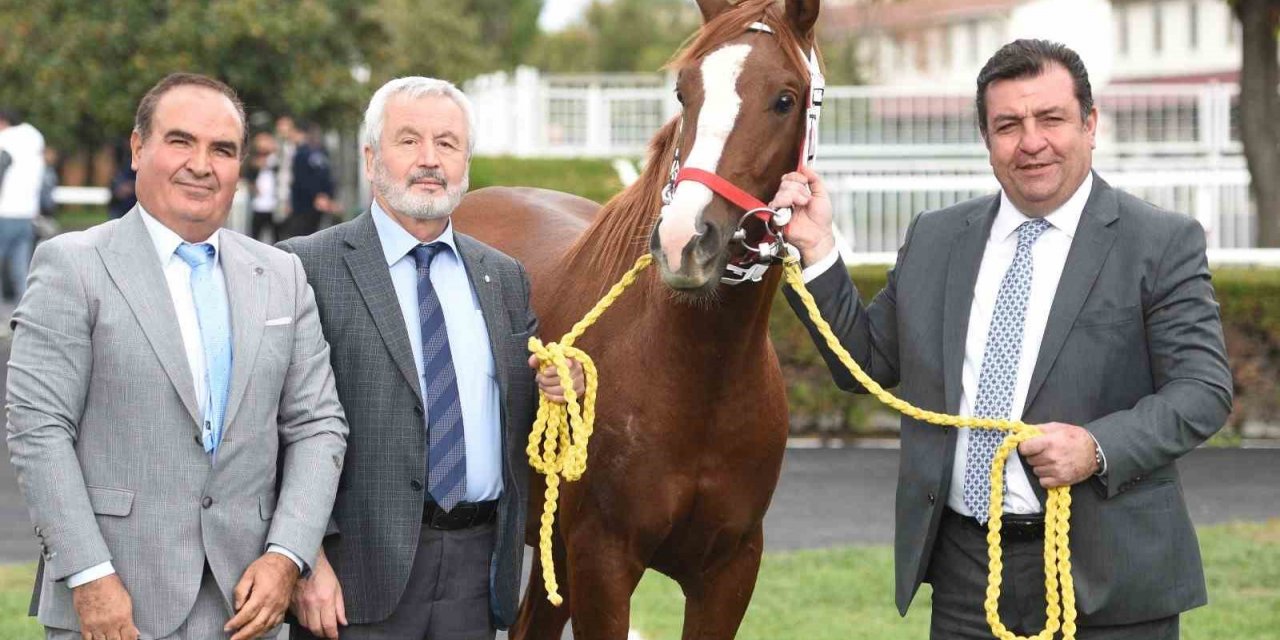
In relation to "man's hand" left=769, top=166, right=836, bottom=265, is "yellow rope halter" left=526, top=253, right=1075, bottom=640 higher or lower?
lower

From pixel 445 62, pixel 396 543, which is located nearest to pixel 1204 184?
pixel 396 543

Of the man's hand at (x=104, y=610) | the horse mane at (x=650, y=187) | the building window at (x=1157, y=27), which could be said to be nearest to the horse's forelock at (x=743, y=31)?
the horse mane at (x=650, y=187)

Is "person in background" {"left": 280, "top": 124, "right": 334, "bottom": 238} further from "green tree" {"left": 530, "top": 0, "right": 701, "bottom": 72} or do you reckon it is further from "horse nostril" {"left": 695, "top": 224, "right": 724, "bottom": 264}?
"green tree" {"left": 530, "top": 0, "right": 701, "bottom": 72}

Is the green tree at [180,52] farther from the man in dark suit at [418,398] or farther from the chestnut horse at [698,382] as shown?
the man in dark suit at [418,398]

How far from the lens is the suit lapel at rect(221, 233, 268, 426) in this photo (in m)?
3.26

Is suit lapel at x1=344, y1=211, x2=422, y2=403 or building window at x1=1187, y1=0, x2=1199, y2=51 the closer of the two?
suit lapel at x1=344, y1=211, x2=422, y2=403

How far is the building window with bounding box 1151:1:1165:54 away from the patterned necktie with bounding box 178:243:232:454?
52.7 meters

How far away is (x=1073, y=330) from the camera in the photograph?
3.33 metres

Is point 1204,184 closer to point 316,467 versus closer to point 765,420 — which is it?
point 765,420

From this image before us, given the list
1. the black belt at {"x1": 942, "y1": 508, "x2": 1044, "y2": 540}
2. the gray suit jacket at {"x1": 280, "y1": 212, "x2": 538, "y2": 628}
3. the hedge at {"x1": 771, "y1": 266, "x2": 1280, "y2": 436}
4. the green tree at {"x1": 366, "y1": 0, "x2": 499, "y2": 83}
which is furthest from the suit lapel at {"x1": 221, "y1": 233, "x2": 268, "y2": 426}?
the green tree at {"x1": 366, "y1": 0, "x2": 499, "y2": 83}

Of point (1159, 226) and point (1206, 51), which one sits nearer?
point (1159, 226)

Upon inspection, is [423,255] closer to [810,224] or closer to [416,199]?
[416,199]

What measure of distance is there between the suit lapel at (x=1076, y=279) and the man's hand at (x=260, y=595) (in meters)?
1.63

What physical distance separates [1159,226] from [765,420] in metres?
1.23
